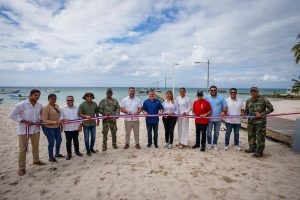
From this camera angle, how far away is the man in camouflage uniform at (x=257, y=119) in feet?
18.8

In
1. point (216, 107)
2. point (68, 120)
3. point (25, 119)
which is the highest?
point (216, 107)

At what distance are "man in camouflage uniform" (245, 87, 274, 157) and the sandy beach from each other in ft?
1.22

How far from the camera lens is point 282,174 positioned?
15.0ft

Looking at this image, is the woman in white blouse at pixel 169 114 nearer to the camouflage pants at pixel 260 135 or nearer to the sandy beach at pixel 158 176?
the sandy beach at pixel 158 176

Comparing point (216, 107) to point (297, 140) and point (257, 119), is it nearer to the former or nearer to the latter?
point (257, 119)

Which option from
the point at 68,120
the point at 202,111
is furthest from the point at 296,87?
the point at 68,120

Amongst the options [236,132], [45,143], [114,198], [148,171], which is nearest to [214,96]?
[236,132]

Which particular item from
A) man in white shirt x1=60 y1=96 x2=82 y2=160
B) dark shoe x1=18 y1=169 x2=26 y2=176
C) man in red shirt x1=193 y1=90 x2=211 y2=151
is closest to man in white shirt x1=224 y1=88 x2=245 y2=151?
man in red shirt x1=193 y1=90 x2=211 y2=151

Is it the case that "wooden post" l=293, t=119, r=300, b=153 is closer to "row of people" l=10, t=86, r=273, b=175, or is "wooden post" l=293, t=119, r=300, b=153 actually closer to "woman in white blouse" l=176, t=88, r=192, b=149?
"row of people" l=10, t=86, r=273, b=175

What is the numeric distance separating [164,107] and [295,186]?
3973 millimetres

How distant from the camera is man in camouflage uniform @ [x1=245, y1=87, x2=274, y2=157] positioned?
5.72 meters

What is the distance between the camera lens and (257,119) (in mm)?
5805

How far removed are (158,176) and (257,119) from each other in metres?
3.51

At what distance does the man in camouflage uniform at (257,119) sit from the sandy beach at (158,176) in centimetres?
37
